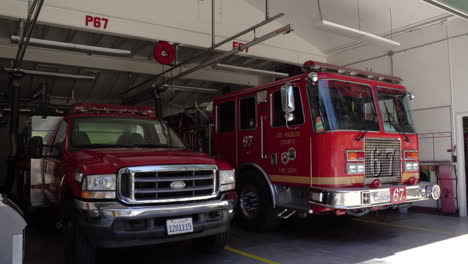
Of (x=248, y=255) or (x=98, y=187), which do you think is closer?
(x=98, y=187)

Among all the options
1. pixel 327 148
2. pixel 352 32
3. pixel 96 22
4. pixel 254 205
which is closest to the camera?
pixel 327 148

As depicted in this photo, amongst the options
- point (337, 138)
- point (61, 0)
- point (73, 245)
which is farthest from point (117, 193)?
point (61, 0)

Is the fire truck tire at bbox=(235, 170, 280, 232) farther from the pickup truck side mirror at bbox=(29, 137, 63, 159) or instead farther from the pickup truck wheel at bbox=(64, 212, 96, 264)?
the pickup truck side mirror at bbox=(29, 137, 63, 159)

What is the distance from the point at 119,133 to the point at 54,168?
96cm

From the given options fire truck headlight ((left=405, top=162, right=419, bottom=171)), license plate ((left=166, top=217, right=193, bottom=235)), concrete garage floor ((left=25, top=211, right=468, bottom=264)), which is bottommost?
concrete garage floor ((left=25, top=211, right=468, bottom=264))

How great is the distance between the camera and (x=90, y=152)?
4551 millimetres

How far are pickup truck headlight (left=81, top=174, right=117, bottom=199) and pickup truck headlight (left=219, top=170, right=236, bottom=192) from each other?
1.32 meters

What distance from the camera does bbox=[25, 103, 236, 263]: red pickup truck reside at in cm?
380

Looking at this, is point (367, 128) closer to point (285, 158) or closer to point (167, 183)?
point (285, 158)

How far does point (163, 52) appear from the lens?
934cm

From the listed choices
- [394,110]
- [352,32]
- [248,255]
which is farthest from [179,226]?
[352,32]

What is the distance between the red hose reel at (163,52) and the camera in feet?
30.4

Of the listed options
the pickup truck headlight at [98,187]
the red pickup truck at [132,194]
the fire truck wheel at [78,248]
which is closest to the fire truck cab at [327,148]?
the red pickup truck at [132,194]

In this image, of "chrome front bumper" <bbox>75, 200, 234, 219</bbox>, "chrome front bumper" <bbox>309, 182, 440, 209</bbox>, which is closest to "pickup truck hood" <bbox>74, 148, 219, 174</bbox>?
"chrome front bumper" <bbox>75, 200, 234, 219</bbox>
